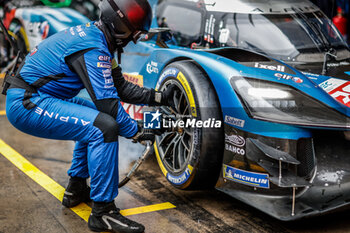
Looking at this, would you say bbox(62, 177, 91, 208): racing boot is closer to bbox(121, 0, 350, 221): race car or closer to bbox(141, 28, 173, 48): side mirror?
bbox(121, 0, 350, 221): race car

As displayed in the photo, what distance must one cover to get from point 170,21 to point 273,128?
6.44 ft

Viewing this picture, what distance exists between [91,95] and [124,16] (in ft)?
1.94

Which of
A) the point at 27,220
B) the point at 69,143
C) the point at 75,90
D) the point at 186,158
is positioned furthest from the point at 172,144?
the point at 69,143

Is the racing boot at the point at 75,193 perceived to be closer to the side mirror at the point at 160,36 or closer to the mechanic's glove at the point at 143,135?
the mechanic's glove at the point at 143,135

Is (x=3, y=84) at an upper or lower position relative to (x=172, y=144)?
upper

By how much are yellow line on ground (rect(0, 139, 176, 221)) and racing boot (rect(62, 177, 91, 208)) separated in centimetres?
5

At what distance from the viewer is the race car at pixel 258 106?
9.30 feet

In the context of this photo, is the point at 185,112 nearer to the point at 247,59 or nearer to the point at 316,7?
the point at 247,59

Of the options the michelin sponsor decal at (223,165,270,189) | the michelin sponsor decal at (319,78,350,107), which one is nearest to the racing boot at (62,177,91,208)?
the michelin sponsor decal at (223,165,270,189)

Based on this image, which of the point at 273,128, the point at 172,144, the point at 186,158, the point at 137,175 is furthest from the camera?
the point at 137,175

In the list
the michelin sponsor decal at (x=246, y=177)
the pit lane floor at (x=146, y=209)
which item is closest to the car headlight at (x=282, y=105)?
the michelin sponsor decal at (x=246, y=177)

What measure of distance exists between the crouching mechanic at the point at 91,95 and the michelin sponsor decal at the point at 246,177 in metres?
0.62

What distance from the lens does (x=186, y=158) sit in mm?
3443

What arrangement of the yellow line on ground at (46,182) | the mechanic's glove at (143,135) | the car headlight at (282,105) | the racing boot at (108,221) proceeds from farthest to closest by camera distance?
the yellow line on ground at (46,182), the mechanic's glove at (143,135), the racing boot at (108,221), the car headlight at (282,105)
